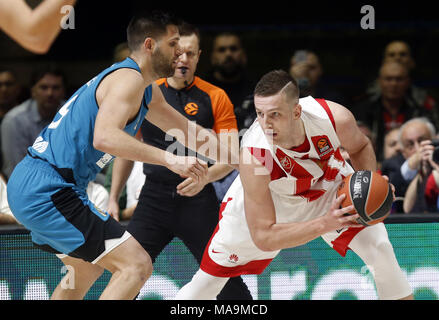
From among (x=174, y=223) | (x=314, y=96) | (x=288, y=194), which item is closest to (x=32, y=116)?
(x=174, y=223)

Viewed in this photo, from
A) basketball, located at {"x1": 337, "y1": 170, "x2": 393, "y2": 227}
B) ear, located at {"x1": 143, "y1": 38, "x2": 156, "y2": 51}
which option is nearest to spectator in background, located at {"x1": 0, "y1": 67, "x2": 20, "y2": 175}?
ear, located at {"x1": 143, "y1": 38, "x2": 156, "y2": 51}

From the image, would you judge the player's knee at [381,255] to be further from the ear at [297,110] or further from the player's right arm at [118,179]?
the player's right arm at [118,179]

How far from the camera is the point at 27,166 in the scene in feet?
11.6

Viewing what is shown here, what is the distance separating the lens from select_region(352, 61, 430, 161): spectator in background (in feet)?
20.2

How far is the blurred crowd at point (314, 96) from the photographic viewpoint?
512cm

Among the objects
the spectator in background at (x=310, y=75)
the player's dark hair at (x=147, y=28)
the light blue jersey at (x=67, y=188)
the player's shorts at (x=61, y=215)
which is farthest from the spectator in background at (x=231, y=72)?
the player's shorts at (x=61, y=215)

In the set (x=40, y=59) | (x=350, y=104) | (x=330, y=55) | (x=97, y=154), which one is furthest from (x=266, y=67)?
(x=97, y=154)

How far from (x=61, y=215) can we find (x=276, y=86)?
1.32 metres

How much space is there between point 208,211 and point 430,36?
4756 mm

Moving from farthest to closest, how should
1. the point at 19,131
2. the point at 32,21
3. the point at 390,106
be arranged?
the point at 390,106, the point at 19,131, the point at 32,21

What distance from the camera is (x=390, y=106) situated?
20.4 ft

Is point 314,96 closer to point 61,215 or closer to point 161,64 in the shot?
point 161,64

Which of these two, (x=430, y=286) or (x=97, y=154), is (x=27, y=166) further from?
(x=430, y=286)

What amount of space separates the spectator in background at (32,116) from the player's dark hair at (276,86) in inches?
105
